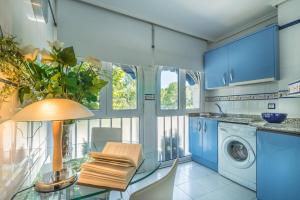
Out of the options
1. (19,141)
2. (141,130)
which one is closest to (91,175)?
(19,141)

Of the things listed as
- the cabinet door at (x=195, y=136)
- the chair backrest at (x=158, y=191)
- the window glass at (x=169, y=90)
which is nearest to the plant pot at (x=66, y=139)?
the chair backrest at (x=158, y=191)

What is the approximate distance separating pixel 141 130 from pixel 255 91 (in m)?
2.05

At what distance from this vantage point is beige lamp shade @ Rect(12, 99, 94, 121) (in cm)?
73

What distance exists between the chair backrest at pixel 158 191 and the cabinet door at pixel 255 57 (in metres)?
2.27

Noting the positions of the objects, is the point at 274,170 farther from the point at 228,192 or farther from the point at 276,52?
the point at 276,52

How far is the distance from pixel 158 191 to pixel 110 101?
1996 millimetres

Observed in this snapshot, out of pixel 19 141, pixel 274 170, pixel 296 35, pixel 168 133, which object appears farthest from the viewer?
pixel 168 133

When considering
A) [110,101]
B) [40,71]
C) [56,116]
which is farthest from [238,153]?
[40,71]

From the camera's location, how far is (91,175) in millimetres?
855

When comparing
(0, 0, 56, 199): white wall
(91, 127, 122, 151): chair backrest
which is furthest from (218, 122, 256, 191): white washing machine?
(0, 0, 56, 199): white wall

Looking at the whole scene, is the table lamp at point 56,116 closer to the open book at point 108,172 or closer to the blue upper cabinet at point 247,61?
the open book at point 108,172

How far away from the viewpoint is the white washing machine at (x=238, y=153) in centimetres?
212

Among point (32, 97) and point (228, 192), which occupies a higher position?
point (32, 97)

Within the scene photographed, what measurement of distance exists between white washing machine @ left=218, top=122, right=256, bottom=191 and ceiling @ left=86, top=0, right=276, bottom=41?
1.73 metres
